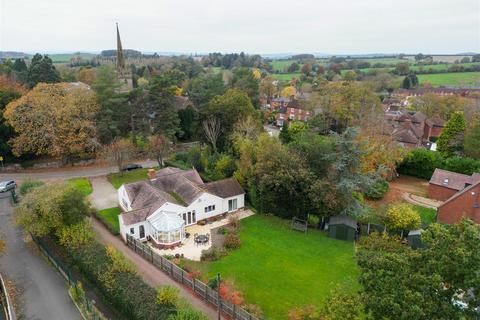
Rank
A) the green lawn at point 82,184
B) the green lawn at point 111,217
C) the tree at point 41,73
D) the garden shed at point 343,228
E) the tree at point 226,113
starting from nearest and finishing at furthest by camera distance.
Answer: the garden shed at point 343,228 < the green lawn at point 111,217 < the green lawn at point 82,184 < the tree at point 226,113 < the tree at point 41,73

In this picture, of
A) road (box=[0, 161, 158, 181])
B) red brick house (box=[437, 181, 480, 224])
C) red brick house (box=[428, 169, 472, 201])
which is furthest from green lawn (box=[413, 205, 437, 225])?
road (box=[0, 161, 158, 181])

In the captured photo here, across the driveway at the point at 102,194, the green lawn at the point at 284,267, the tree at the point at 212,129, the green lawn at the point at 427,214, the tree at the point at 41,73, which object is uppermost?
the tree at the point at 41,73

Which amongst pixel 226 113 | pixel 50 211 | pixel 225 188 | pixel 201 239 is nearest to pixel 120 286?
pixel 50 211

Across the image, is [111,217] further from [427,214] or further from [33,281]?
[427,214]

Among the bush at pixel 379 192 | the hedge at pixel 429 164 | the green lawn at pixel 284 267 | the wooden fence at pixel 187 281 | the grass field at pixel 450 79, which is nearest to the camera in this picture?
the wooden fence at pixel 187 281

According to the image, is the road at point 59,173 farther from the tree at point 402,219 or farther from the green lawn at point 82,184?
the tree at point 402,219

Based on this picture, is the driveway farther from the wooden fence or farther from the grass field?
the grass field

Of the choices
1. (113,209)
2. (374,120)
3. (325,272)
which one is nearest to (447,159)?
(374,120)

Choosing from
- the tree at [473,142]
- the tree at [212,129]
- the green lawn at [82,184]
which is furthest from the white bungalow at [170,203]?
the tree at [473,142]
